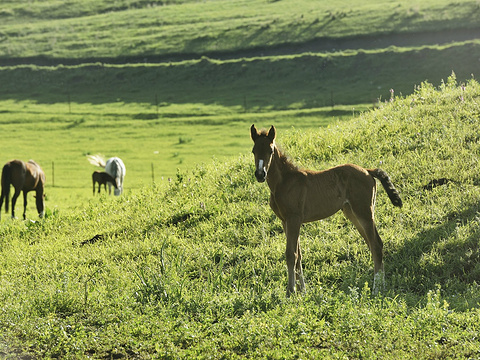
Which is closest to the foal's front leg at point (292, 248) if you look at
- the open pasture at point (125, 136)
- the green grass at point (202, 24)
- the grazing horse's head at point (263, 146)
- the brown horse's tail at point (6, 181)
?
the grazing horse's head at point (263, 146)

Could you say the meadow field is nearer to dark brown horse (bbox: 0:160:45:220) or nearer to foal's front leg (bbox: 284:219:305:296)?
foal's front leg (bbox: 284:219:305:296)

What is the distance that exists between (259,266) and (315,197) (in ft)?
7.10

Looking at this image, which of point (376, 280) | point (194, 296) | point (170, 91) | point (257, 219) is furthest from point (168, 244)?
point (170, 91)

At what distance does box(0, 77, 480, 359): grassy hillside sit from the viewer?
24.3 ft

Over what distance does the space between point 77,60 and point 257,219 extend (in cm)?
7236

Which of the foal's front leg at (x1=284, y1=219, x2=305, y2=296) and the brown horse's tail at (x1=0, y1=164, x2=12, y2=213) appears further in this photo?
the brown horse's tail at (x1=0, y1=164, x2=12, y2=213)

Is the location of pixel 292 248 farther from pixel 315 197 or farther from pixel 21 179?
pixel 21 179

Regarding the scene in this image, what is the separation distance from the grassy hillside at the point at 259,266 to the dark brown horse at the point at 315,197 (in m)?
0.61

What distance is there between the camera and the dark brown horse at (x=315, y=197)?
9.12 meters

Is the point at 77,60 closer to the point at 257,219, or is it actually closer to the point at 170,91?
the point at 170,91

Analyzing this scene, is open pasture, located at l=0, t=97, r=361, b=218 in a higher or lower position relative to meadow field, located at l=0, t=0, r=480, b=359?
lower

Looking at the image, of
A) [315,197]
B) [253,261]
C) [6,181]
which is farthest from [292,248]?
[6,181]

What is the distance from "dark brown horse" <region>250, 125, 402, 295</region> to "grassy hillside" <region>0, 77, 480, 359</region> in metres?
0.61

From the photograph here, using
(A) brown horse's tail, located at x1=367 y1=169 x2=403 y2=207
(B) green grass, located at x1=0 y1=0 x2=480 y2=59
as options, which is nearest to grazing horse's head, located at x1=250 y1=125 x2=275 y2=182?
(A) brown horse's tail, located at x1=367 y1=169 x2=403 y2=207
